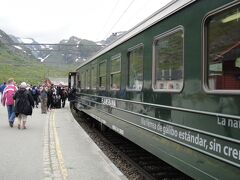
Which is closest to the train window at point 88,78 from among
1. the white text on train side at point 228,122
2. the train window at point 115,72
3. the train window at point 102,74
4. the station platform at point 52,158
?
the train window at point 102,74

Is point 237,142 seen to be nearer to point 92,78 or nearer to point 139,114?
point 139,114

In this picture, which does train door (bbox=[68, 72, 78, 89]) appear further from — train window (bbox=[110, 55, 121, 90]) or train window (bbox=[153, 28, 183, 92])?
train window (bbox=[153, 28, 183, 92])

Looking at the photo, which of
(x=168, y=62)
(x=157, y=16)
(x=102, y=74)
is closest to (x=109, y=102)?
(x=102, y=74)

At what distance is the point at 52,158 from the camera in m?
8.66

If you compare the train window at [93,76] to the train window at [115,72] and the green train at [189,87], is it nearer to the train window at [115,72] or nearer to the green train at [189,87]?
the train window at [115,72]

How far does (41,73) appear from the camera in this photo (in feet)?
334

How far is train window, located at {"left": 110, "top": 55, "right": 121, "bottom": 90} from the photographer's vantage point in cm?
963

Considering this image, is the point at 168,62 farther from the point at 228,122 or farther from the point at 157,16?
the point at 228,122

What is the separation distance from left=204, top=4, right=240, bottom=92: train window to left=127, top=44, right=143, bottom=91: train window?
2.71 meters

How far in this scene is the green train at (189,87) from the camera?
14.4 ft

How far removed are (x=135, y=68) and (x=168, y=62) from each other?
6.35 ft

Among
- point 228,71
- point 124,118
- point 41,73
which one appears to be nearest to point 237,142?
point 228,71

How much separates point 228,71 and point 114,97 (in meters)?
5.44

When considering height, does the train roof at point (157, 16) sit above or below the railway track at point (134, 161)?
above
